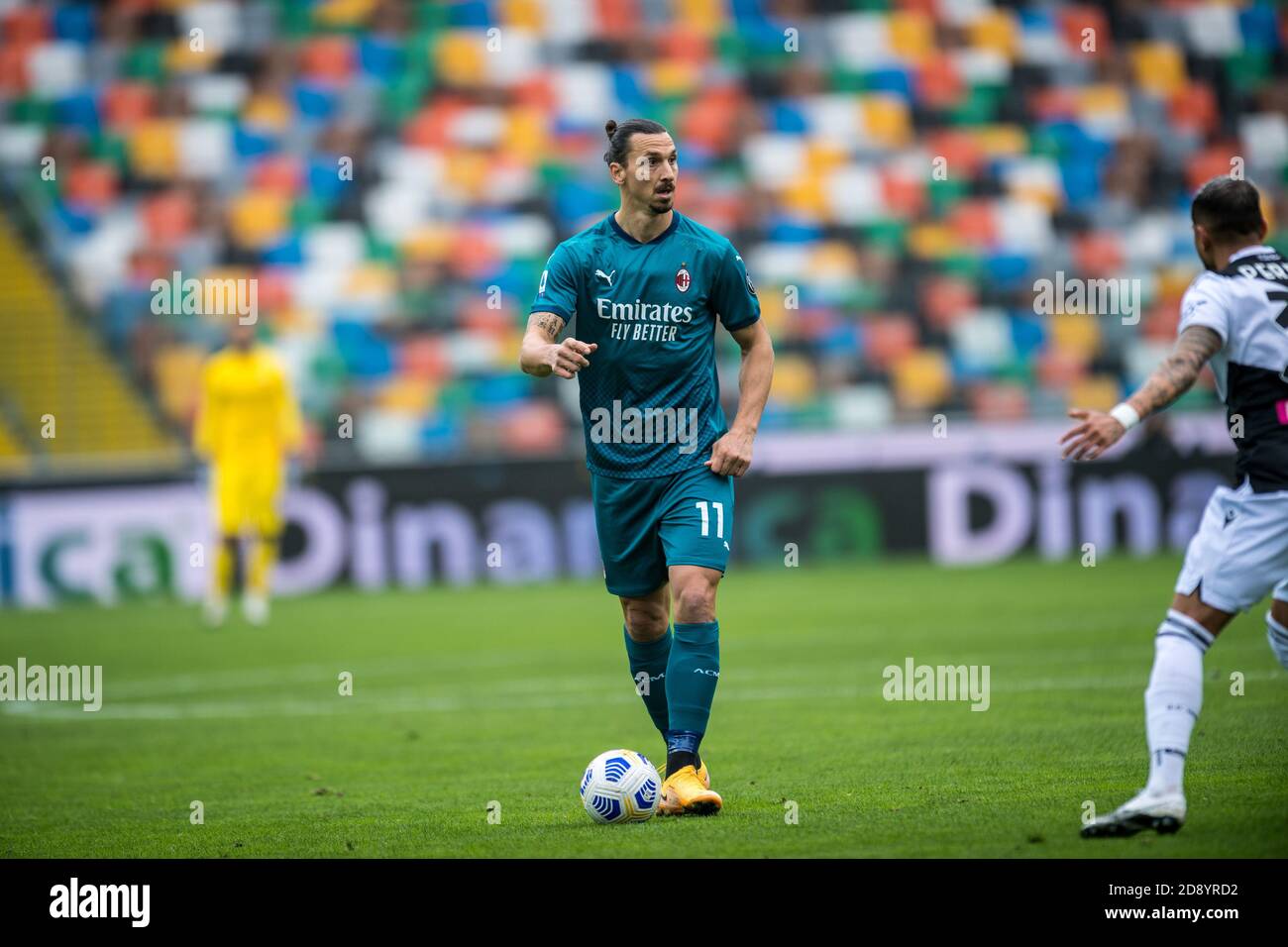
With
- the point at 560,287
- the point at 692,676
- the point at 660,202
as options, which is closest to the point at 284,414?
the point at 560,287

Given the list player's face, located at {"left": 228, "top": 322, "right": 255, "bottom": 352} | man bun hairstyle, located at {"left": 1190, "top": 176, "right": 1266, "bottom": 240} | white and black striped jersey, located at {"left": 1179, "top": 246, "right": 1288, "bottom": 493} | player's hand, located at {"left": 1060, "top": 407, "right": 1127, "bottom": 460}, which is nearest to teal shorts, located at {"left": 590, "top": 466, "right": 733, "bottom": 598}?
player's hand, located at {"left": 1060, "top": 407, "right": 1127, "bottom": 460}

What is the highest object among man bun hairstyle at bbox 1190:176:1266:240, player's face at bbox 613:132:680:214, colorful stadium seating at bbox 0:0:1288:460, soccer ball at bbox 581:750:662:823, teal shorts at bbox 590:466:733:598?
colorful stadium seating at bbox 0:0:1288:460

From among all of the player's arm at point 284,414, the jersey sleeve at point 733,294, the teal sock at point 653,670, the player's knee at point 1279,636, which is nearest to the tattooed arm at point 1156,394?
the player's knee at point 1279,636

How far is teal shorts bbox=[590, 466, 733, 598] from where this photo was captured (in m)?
7.00

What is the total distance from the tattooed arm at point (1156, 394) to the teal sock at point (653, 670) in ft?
7.63

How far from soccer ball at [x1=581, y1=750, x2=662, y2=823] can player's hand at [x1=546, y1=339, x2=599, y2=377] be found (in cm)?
144

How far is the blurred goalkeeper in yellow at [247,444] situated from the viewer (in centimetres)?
1739

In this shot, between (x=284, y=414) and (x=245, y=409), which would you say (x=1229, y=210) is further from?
(x=245, y=409)

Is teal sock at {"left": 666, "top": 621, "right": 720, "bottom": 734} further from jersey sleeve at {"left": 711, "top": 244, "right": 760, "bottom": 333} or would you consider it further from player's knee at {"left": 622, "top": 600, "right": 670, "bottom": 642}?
jersey sleeve at {"left": 711, "top": 244, "right": 760, "bottom": 333}

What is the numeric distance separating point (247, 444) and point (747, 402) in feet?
36.6

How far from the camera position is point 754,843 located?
5969 mm

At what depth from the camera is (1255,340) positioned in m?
5.83

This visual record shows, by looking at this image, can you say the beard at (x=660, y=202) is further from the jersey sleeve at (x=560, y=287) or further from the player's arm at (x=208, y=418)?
the player's arm at (x=208, y=418)
